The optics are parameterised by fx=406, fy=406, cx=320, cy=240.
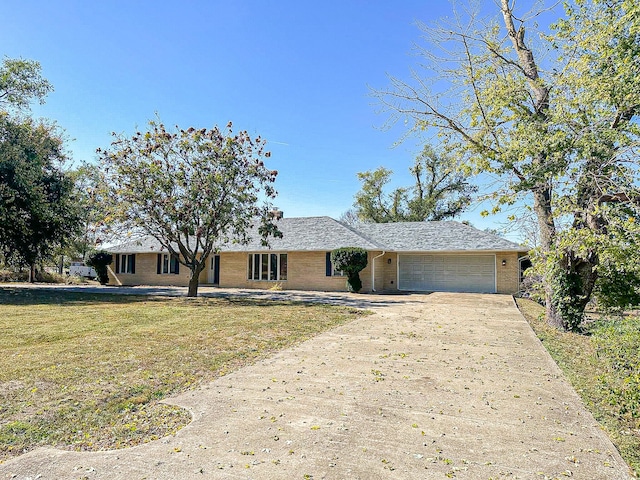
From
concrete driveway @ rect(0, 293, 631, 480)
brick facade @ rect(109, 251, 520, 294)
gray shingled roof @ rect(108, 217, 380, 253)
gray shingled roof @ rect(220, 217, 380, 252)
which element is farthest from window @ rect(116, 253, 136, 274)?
concrete driveway @ rect(0, 293, 631, 480)

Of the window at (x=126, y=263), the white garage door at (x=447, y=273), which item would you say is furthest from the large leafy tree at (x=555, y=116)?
the window at (x=126, y=263)

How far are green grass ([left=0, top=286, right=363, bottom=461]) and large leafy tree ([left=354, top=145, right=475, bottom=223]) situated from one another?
27.2m

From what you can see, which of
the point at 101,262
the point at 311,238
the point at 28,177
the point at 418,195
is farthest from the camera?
the point at 418,195

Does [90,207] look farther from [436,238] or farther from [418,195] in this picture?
[418,195]

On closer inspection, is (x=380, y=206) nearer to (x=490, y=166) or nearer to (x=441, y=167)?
(x=441, y=167)

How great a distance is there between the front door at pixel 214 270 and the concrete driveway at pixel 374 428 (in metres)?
19.4

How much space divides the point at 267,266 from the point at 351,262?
18.7 ft

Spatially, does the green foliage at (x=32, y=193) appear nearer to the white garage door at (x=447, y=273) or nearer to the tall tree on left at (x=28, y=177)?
the tall tree on left at (x=28, y=177)

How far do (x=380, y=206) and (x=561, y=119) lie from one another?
3034 cm

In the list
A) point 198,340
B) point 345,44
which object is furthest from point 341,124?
point 198,340

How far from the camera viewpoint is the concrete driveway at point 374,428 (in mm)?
2945

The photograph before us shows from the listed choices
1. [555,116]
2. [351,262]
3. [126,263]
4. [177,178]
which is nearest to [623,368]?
[555,116]

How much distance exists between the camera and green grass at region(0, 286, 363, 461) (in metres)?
3.72

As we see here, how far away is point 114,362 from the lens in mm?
5973
